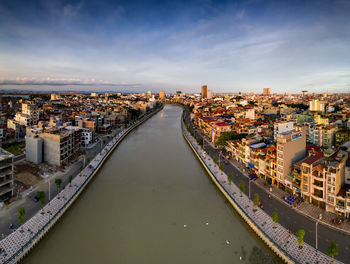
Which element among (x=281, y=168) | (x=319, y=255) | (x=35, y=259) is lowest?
(x=35, y=259)

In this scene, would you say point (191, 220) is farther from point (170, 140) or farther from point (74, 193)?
point (170, 140)

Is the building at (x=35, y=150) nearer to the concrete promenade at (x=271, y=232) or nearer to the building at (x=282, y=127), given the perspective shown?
the concrete promenade at (x=271, y=232)

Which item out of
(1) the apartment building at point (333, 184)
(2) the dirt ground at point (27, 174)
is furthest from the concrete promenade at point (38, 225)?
(1) the apartment building at point (333, 184)

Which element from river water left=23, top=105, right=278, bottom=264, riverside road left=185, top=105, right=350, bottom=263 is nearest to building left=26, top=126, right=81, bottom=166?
river water left=23, top=105, right=278, bottom=264

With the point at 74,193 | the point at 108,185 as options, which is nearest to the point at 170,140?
the point at 108,185

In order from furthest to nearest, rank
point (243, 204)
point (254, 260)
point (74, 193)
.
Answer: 1. point (74, 193)
2. point (243, 204)
3. point (254, 260)

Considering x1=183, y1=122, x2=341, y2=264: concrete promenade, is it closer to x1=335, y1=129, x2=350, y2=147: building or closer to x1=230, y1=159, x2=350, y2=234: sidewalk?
x1=230, y1=159, x2=350, y2=234: sidewalk
